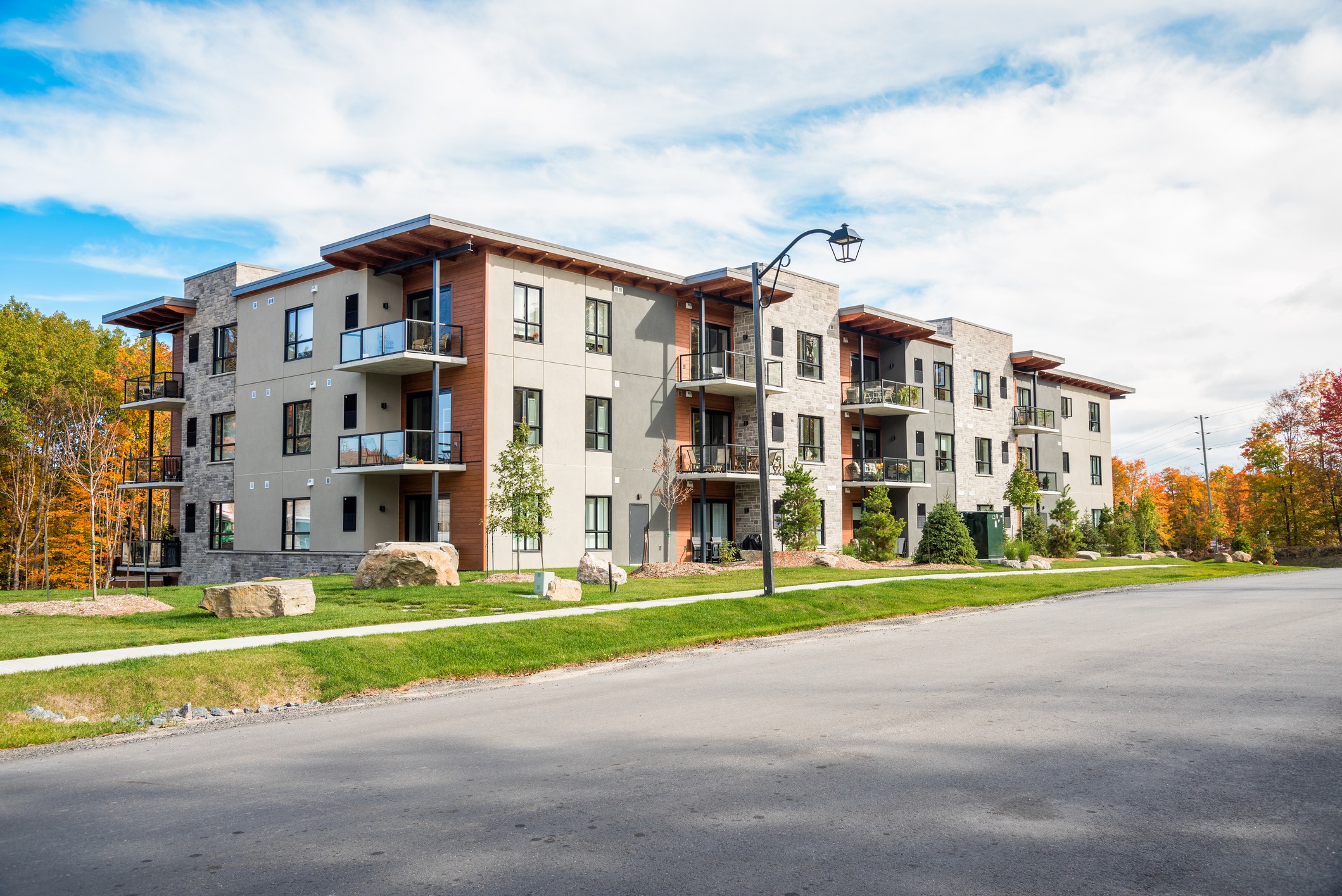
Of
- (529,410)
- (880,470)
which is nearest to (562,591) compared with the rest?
(529,410)

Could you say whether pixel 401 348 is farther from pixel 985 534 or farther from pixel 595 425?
pixel 985 534

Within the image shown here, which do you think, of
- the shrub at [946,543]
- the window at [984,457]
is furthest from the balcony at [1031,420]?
the shrub at [946,543]

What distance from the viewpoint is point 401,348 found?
2858cm

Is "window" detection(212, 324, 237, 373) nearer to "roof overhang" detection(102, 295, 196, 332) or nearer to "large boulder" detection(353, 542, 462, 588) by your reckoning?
"roof overhang" detection(102, 295, 196, 332)

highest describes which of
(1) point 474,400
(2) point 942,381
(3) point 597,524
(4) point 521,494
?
(2) point 942,381

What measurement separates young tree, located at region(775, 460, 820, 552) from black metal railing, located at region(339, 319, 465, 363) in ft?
40.8

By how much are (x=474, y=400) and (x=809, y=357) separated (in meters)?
16.2

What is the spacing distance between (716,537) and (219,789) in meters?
29.9

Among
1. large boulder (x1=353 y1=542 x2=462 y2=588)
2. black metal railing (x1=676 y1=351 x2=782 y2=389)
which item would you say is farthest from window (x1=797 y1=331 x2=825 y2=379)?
large boulder (x1=353 y1=542 x2=462 y2=588)

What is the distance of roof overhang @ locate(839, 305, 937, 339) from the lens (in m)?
40.9

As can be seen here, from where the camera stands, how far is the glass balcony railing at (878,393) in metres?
42.1

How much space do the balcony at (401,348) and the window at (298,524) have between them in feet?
17.8

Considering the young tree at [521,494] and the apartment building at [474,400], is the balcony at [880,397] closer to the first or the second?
the apartment building at [474,400]

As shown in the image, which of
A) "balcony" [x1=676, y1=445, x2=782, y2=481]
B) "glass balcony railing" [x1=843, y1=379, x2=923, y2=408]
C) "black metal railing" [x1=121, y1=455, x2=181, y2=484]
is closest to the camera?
"balcony" [x1=676, y1=445, x2=782, y2=481]
